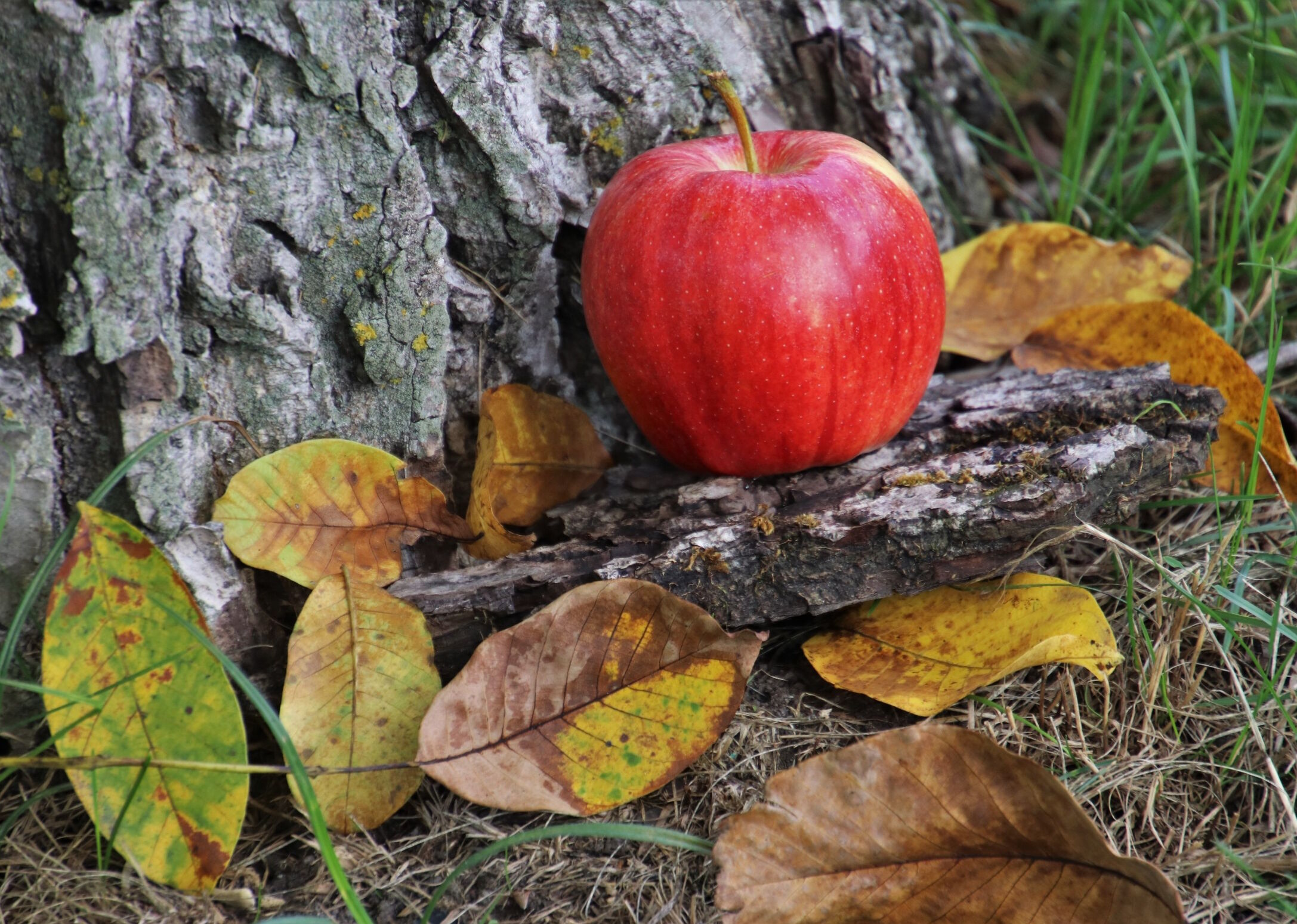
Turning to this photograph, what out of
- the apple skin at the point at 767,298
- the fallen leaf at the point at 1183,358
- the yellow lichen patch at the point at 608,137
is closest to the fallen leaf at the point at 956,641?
the apple skin at the point at 767,298

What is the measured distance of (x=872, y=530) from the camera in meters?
1.40

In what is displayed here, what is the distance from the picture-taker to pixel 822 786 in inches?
45.9

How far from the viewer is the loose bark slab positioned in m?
1.39

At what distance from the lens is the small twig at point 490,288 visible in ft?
5.27

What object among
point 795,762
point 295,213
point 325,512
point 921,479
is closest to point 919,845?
point 795,762

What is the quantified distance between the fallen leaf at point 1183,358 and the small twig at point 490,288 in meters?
0.95

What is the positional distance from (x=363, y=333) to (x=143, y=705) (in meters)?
0.60

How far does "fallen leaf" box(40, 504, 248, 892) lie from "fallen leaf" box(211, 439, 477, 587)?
0.54ft

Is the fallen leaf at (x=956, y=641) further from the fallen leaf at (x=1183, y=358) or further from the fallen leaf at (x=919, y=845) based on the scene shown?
the fallen leaf at (x=1183, y=358)

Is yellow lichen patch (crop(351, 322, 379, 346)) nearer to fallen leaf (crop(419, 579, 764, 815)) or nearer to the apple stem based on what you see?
fallen leaf (crop(419, 579, 764, 815))

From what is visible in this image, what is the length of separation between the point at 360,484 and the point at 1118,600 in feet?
3.90

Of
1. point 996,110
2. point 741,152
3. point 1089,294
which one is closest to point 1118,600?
point 1089,294

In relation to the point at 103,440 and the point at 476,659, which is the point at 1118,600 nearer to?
the point at 476,659

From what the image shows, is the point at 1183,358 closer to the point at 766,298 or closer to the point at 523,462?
the point at 766,298
